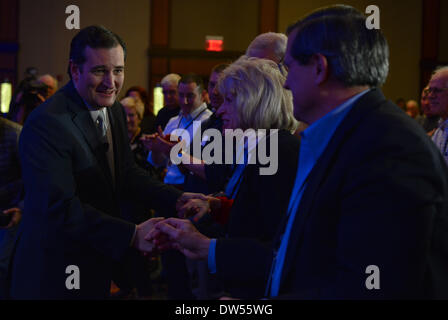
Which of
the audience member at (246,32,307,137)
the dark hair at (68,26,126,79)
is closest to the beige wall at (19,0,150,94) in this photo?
the audience member at (246,32,307,137)

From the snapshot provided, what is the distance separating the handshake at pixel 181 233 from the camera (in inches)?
64.1

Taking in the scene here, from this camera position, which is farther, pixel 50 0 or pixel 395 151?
pixel 50 0

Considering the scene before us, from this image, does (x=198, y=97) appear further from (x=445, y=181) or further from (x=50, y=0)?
(x=50, y=0)

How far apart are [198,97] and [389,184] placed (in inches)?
145

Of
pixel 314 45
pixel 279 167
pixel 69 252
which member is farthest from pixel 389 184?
pixel 69 252

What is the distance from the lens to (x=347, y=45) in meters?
1.21

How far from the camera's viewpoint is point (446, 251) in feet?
3.73

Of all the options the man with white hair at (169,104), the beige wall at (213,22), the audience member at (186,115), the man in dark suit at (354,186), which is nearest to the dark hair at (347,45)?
the man in dark suit at (354,186)

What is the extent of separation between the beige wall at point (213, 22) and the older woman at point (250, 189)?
10.1m

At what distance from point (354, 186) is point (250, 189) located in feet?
2.30

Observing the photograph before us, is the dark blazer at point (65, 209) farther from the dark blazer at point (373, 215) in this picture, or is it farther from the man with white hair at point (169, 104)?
the man with white hair at point (169, 104)

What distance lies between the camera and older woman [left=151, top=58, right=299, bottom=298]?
149 centimetres

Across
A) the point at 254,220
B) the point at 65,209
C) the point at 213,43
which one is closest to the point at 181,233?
the point at 254,220

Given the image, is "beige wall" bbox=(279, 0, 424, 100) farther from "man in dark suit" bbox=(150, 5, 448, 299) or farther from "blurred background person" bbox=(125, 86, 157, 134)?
"man in dark suit" bbox=(150, 5, 448, 299)
